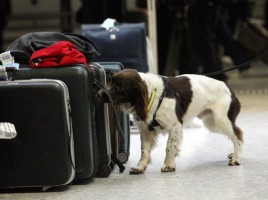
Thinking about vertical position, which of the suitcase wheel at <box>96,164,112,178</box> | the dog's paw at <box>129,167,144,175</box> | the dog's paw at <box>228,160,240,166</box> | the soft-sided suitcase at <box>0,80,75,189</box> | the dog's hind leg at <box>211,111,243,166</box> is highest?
the soft-sided suitcase at <box>0,80,75,189</box>

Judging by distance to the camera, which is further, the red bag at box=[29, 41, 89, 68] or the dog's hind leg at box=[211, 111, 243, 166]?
the dog's hind leg at box=[211, 111, 243, 166]

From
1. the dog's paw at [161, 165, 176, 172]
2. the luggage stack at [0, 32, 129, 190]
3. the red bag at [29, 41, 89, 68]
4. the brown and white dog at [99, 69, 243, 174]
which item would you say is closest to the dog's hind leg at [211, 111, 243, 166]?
the brown and white dog at [99, 69, 243, 174]

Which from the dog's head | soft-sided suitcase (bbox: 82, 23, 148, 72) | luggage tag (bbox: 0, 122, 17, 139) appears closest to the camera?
luggage tag (bbox: 0, 122, 17, 139)

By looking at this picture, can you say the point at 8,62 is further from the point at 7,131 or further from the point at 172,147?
the point at 172,147

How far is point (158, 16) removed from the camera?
812 cm

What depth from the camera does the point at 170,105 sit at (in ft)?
12.8

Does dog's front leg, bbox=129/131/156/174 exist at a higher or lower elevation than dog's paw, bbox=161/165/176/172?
higher

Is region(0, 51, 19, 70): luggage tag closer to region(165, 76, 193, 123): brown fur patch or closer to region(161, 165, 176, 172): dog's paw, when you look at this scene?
region(165, 76, 193, 123): brown fur patch

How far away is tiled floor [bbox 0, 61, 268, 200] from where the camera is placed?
11.3ft

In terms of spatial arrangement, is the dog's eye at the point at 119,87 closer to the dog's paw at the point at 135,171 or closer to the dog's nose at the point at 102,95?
the dog's nose at the point at 102,95

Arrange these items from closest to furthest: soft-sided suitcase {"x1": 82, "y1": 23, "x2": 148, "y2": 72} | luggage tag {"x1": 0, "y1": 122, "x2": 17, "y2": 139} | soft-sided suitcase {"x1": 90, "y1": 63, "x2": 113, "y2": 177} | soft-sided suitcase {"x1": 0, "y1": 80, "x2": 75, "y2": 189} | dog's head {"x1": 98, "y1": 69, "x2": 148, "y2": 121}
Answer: luggage tag {"x1": 0, "y1": 122, "x2": 17, "y2": 139}, soft-sided suitcase {"x1": 0, "y1": 80, "x2": 75, "y2": 189}, dog's head {"x1": 98, "y1": 69, "x2": 148, "y2": 121}, soft-sided suitcase {"x1": 90, "y1": 63, "x2": 113, "y2": 177}, soft-sided suitcase {"x1": 82, "y1": 23, "x2": 148, "y2": 72}

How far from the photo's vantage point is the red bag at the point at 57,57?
3.65 meters

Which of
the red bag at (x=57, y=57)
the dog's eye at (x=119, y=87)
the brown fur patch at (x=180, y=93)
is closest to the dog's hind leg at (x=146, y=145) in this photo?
the brown fur patch at (x=180, y=93)

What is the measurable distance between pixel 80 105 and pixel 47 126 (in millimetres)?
246
